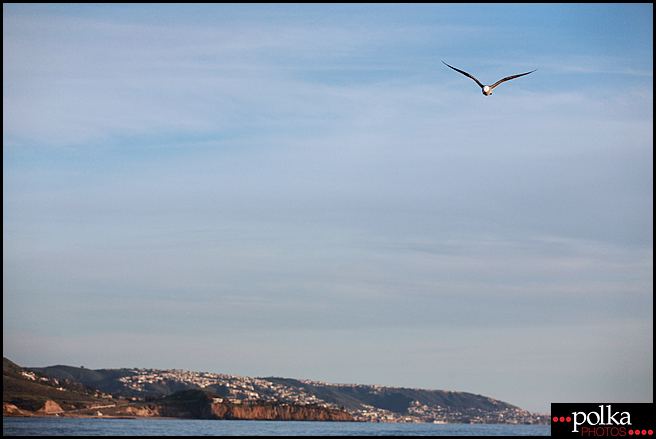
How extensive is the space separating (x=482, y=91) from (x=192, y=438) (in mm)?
103344

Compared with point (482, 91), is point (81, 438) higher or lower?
lower

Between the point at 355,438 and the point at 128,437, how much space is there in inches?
1710

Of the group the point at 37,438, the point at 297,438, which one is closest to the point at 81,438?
the point at 37,438

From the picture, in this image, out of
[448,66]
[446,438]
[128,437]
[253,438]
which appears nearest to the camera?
[448,66]

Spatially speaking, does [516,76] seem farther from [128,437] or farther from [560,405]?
[128,437]

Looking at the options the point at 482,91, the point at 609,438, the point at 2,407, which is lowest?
the point at 2,407

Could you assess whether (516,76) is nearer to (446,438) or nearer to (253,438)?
(253,438)

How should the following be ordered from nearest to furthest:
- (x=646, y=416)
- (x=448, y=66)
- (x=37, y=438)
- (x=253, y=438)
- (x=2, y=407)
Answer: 1. (x=646, y=416)
2. (x=448, y=66)
3. (x=37, y=438)
4. (x=253, y=438)
5. (x=2, y=407)

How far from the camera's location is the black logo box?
2502 cm

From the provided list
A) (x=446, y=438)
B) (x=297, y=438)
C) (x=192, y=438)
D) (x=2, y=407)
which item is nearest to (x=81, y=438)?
(x=192, y=438)

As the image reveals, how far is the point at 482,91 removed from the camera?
30.6 meters

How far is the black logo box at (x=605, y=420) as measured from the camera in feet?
82.1

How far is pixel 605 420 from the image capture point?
25297 mm

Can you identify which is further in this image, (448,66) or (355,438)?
(355,438)
